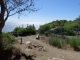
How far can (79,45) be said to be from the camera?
15.1 m

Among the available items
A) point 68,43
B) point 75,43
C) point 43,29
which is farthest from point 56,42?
point 43,29

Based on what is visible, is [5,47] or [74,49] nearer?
[5,47]

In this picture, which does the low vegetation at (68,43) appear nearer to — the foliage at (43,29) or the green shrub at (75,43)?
the green shrub at (75,43)

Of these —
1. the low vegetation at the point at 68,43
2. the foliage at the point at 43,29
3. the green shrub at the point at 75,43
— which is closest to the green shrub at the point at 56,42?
the low vegetation at the point at 68,43

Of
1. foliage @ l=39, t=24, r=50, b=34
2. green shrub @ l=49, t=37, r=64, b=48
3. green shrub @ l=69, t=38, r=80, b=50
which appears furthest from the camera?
foliage @ l=39, t=24, r=50, b=34

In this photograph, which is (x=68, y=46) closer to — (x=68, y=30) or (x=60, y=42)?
(x=60, y=42)

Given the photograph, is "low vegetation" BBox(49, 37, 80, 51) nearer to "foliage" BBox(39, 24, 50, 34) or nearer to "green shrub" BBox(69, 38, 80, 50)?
"green shrub" BBox(69, 38, 80, 50)

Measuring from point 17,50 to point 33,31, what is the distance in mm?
15058

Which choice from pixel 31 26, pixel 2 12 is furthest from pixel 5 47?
pixel 31 26

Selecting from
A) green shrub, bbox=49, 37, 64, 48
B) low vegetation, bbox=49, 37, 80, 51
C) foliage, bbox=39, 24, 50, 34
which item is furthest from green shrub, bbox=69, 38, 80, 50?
foliage, bbox=39, 24, 50, 34

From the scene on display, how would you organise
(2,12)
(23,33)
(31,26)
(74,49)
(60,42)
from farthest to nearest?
(31,26), (23,33), (60,42), (74,49), (2,12)

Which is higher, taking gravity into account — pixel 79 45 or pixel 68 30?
pixel 68 30

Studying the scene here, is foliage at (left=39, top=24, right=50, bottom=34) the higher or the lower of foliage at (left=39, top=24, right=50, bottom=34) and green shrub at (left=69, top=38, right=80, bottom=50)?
the higher

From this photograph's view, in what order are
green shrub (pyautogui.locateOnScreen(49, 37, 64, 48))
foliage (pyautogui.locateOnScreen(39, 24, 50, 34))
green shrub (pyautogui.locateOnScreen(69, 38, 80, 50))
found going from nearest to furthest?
green shrub (pyautogui.locateOnScreen(69, 38, 80, 50)), green shrub (pyautogui.locateOnScreen(49, 37, 64, 48)), foliage (pyautogui.locateOnScreen(39, 24, 50, 34))
